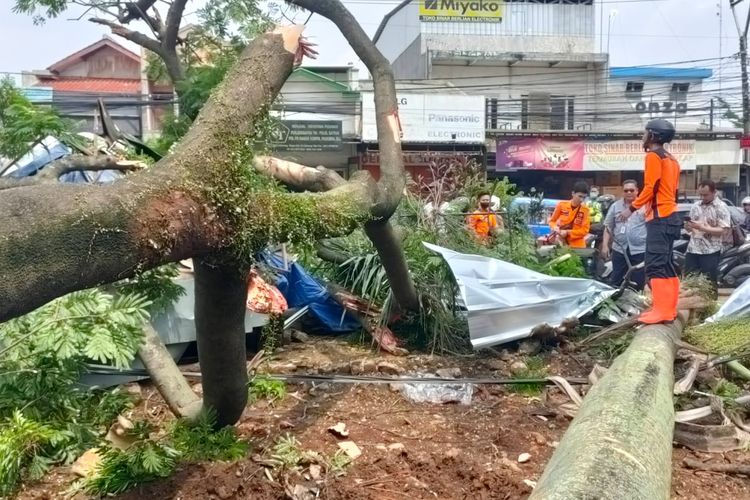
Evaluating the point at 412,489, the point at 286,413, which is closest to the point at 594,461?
the point at 412,489

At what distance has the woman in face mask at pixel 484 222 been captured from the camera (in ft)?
28.9

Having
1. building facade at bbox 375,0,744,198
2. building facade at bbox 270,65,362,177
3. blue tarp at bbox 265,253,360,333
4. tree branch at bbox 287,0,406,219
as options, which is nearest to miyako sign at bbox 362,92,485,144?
building facade at bbox 270,65,362,177

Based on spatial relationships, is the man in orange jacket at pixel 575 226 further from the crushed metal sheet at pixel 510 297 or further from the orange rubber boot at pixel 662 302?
the orange rubber boot at pixel 662 302

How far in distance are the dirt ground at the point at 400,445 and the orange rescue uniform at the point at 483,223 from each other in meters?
2.40

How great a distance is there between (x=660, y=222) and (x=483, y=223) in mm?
3181

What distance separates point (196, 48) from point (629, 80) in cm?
2348

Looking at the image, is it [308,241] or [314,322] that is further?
[314,322]

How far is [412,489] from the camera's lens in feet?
13.1

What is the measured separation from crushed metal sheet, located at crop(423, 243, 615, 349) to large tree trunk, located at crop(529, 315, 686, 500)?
2.31 meters

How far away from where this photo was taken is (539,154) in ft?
82.6

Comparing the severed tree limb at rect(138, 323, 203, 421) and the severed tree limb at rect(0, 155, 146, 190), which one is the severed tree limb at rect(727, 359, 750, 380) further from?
the severed tree limb at rect(0, 155, 146, 190)

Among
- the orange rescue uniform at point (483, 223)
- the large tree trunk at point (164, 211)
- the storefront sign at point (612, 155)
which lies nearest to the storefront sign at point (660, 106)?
the storefront sign at point (612, 155)

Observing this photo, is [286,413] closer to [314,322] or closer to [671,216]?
[314,322]

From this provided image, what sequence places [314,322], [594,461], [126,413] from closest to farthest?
[594,461] < [126,413] < [314,322]
